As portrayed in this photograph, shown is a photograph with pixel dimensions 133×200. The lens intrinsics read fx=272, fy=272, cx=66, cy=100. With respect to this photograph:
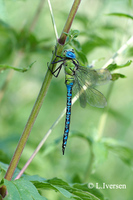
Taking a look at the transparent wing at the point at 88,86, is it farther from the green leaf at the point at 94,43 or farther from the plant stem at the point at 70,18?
the plant stem at the point at 70,18

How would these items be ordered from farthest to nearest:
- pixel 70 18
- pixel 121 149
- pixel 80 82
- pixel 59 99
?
pixel 59 99 < pixel 121 149 < pixel 80 82 < pixel 70 18

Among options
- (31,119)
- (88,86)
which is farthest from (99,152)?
(31,119)

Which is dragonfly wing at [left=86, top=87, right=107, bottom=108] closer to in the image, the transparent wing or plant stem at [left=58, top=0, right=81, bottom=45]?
the transparent wing

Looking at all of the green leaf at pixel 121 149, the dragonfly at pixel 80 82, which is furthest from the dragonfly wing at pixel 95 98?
the green leaf at pixel 121 149

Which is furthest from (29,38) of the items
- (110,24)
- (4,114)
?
(4,114)

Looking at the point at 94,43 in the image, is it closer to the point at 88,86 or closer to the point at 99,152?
the point at 88,86

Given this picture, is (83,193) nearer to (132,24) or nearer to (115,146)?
(115,146)

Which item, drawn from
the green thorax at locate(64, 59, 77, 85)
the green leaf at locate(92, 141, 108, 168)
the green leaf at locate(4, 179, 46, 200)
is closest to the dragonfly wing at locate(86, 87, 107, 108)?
the green thorax at locate(64, 59, 77, 85)
